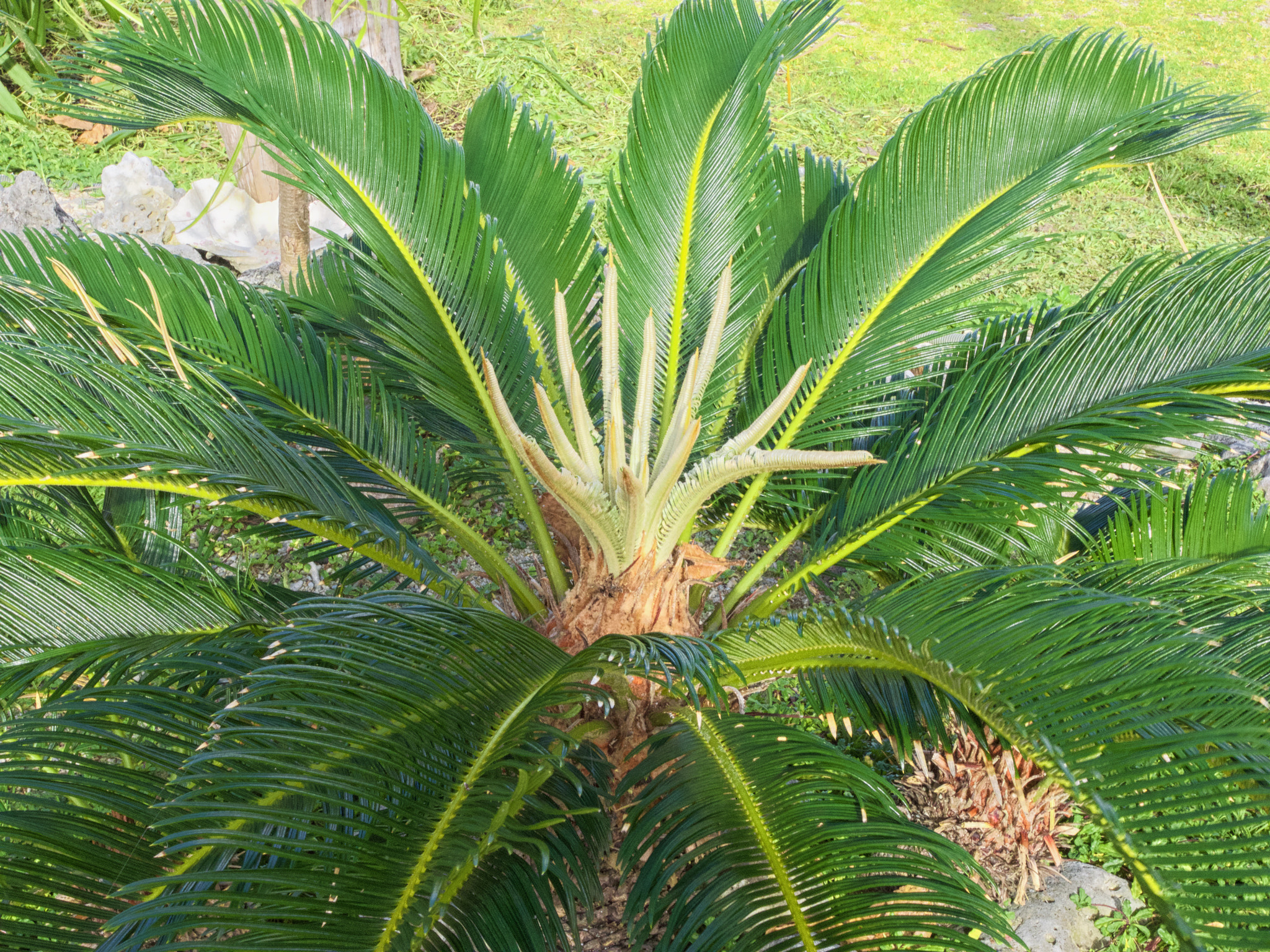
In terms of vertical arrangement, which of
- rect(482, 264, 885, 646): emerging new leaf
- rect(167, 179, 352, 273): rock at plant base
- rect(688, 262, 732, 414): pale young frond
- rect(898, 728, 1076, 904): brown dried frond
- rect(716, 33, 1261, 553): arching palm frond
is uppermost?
rect(167, 179, 352, 273): rock at plant base

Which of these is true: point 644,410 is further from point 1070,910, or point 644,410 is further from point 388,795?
point 1070,910

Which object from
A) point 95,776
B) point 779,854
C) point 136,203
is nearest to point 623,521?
point 779,854

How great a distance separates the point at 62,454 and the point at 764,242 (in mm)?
1686

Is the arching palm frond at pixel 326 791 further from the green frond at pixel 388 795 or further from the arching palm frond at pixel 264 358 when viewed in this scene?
the arching palm frond at pixel 264 358

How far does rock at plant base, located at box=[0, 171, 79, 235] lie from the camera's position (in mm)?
4301

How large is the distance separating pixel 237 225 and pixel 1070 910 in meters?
4.90

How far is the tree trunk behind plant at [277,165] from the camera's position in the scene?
4.05m

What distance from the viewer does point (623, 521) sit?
193 cm

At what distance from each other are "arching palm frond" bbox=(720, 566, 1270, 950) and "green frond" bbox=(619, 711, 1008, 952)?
22cm

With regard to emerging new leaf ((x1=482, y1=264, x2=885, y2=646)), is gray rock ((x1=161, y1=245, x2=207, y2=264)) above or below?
above

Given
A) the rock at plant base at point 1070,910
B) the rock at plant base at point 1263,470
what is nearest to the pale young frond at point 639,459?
the rock at plant base at point 1070,910

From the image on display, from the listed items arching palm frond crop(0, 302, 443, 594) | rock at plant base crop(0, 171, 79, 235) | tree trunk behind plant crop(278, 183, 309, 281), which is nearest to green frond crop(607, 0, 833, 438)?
arching palm frond crop(0, 302, 443, 594)

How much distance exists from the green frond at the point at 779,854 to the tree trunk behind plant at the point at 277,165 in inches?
122

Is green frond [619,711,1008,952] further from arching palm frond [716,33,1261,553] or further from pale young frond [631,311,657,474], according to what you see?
arching palm frond [716,33,1261,553]
